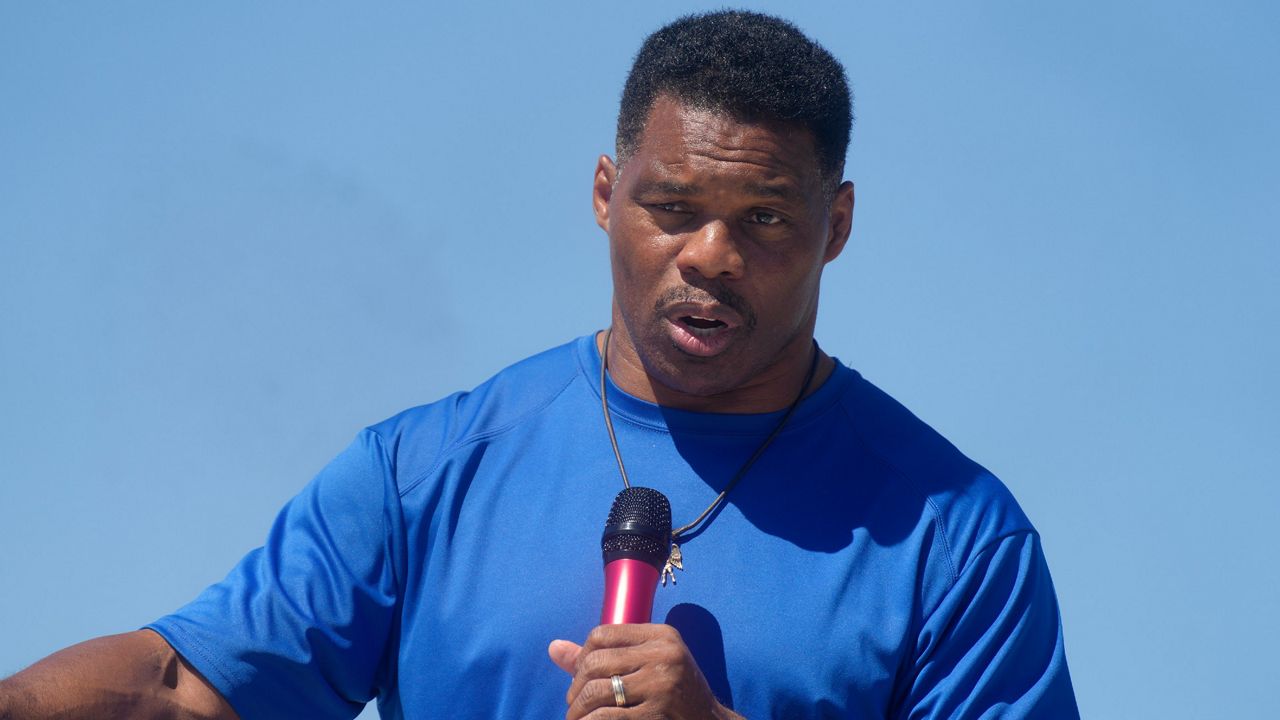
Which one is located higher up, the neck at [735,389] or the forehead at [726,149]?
the forehead at [726,149]

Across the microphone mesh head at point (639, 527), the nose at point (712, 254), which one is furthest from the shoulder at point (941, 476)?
the microphone mesh head at point (639, 527)

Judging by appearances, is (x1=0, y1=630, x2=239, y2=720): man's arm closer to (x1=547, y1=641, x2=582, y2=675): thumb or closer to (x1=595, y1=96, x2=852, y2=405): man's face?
(x1=547, y1=641, x2=582, y2=675): thumb

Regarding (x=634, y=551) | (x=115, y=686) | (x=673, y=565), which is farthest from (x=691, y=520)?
(x=115, y=686)

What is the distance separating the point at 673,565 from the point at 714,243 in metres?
0.74

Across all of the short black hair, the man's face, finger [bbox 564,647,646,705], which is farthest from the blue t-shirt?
the short black hair

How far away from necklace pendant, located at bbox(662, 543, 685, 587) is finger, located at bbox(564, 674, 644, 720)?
622 mm

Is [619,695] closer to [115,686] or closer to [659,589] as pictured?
[659,589]

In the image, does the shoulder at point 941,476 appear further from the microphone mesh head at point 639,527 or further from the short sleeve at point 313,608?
the short sleeve at point 313,608

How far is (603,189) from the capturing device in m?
4.63

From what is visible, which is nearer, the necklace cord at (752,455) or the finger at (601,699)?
the finger at (601,699)

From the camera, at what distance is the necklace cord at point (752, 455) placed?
4.22m

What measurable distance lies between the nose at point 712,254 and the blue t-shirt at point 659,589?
41cm

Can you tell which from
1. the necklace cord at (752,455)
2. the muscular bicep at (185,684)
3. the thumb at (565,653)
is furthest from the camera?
the necklace cord at (752,455)

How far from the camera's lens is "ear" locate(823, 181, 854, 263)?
457 cm
